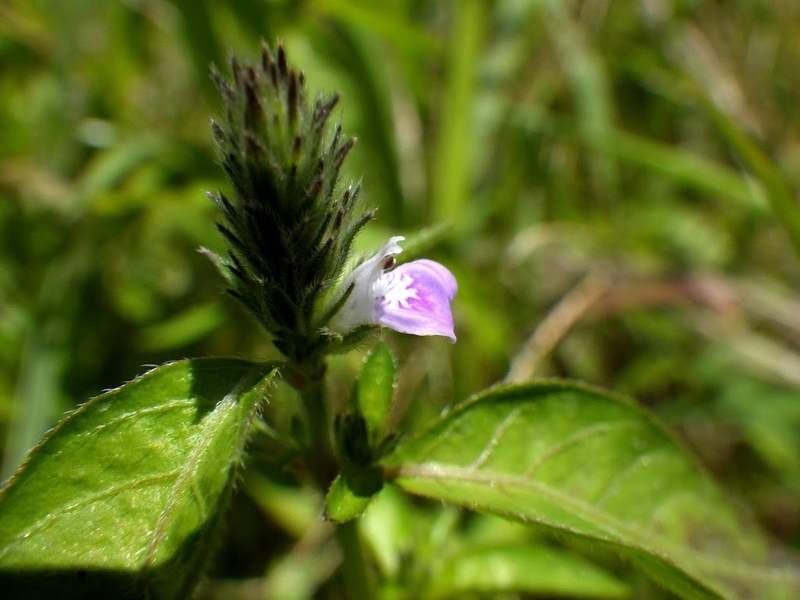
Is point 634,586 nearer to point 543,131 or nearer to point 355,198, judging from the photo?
point 355,198

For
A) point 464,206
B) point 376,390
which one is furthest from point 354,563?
point 464,206

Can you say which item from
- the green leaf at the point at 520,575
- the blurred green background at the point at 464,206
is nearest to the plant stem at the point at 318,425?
the green leaf at the point at 520,575

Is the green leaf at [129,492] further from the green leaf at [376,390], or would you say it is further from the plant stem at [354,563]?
the plant stem at [354,563]

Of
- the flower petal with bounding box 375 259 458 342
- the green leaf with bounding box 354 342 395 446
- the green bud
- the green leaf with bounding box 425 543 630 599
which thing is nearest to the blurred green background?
the green leaf with bounding box 425 543 630 599

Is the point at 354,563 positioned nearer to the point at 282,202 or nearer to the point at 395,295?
the point at 395,295

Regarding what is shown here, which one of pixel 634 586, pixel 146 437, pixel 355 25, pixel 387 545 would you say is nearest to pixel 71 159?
pixel 355 25

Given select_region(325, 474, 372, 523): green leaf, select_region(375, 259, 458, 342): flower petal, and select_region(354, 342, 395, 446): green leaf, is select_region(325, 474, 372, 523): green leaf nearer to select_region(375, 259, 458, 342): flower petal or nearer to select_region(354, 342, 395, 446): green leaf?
select_region(354, 342, 395, 446): green leaf
